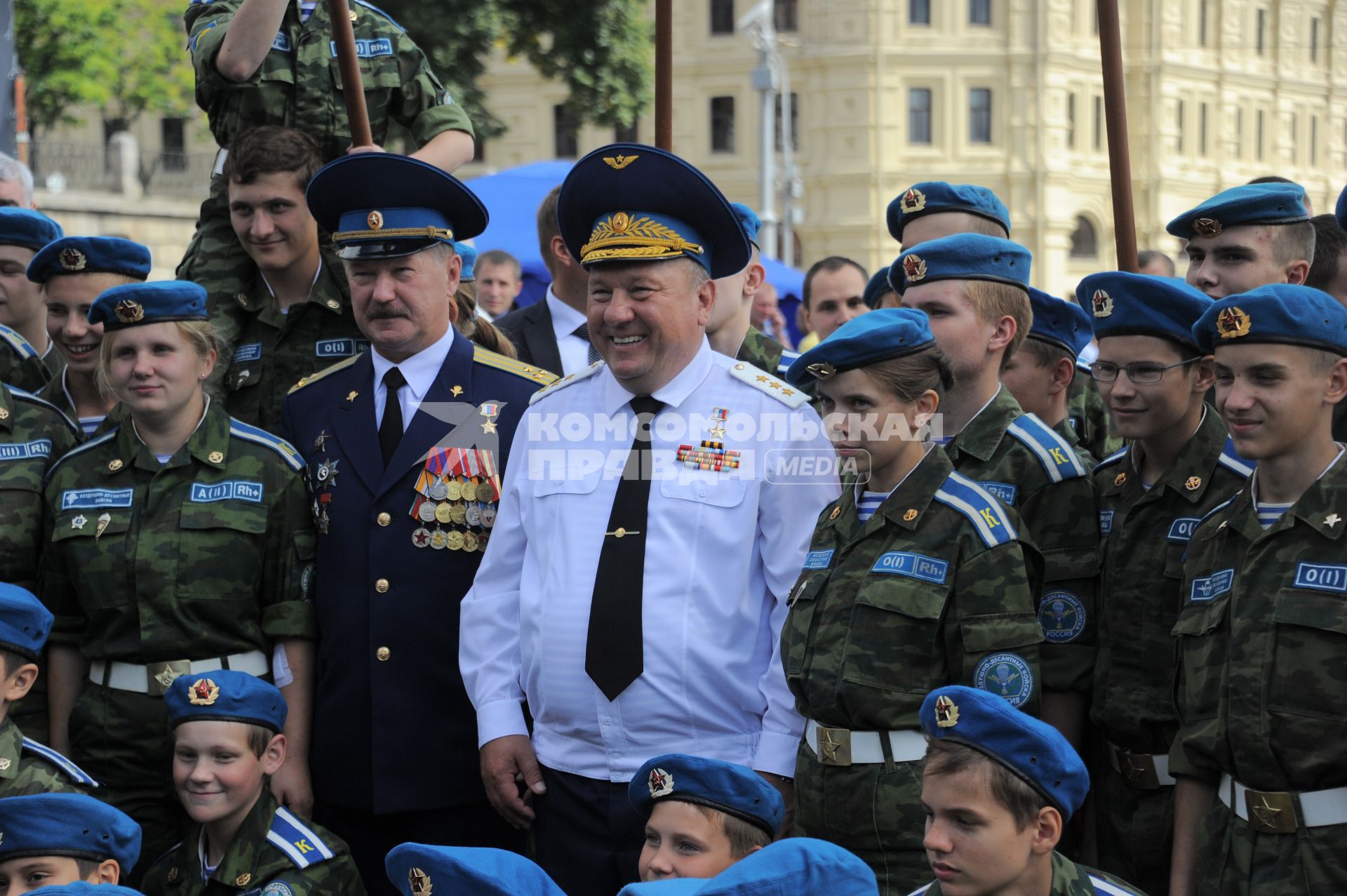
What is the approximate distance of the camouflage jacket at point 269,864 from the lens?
14.3 feet

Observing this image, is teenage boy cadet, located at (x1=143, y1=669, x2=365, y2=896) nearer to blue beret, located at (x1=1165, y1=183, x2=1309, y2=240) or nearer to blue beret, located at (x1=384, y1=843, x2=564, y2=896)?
blue beret, located at (x1=384, y1=843, x2=564, y2=896)

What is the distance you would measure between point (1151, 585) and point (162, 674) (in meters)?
2.69

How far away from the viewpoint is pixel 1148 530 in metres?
4.25

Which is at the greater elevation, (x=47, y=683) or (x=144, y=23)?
(x=144, y=23)

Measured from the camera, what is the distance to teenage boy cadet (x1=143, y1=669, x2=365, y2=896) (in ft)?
14.4

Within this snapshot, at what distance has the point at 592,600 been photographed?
13.5 ft

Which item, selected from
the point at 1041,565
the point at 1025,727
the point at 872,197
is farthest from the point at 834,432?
the point at 872,197

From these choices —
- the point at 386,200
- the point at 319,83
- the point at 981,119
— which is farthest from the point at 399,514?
the point at 981,119

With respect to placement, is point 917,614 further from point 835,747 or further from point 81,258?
point 81,258

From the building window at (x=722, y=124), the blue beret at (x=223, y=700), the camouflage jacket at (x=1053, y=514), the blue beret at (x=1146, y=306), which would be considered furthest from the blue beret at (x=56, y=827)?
the building window at (x=722, y=124)

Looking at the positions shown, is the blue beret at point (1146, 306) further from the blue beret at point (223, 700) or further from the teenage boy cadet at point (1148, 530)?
the blue beret at point (223, 700)

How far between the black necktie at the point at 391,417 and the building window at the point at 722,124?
146 ft

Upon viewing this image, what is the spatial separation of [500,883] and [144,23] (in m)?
35.2

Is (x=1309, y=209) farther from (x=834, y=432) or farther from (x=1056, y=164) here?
(x=1056, y=164)
